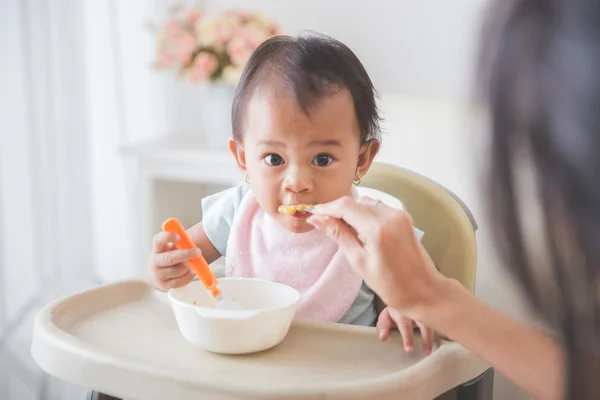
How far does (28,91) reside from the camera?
6.44 ft

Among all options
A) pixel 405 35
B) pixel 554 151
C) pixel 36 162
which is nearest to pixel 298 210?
pixel 554 151

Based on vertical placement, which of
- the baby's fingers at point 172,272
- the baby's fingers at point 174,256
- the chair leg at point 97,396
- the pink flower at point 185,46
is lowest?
the chair leg at point 97,396

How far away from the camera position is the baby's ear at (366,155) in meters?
1.12

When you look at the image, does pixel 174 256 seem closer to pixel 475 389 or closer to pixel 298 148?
pixel 298 148

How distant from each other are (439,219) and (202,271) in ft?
1.19

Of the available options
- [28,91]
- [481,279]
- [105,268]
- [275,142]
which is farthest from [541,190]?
[105,268]

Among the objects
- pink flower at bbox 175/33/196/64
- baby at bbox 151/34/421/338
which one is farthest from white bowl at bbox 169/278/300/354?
pink flower at bbox 175/33/196/64

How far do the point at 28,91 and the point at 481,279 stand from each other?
1257mm

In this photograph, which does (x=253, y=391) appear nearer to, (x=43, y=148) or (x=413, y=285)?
(x=413, y=285)

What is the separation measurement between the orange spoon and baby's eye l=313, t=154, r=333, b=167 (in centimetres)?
20

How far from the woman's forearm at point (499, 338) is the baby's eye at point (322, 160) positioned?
0.30 meters

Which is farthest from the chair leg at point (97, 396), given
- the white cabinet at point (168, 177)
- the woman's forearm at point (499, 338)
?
the white cabinet at point (168, 177)

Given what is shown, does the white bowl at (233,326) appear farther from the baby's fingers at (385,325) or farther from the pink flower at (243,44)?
the pink flower at (243,44)

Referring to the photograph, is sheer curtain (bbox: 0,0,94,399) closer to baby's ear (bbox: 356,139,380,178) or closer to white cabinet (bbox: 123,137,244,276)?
white cabinet (bbox: 123,137,244,276)
